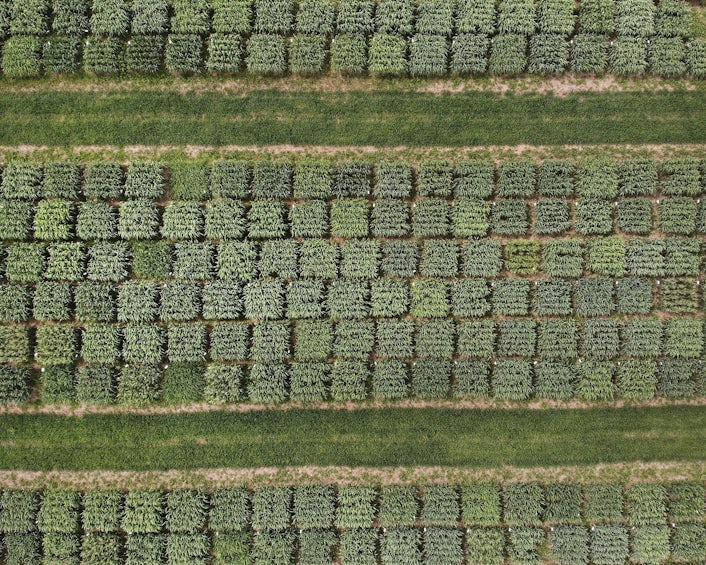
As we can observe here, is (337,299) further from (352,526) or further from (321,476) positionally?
(352,526)

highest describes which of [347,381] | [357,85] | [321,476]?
[357,85]

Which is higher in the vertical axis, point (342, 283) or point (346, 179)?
point (346, 179)

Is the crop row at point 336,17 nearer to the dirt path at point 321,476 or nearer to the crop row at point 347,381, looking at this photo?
the crop row at point 347,381

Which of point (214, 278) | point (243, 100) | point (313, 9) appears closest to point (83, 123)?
point (243, 100)

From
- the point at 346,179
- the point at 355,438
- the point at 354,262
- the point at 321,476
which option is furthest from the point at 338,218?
the point at 321,476

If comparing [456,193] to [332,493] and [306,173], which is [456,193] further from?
[332,493]

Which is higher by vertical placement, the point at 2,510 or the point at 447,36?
the point at 447,36

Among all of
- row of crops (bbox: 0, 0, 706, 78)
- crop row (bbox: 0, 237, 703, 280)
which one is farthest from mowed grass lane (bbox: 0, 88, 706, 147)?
crop row (bbox: 0, 237, 703, 280)

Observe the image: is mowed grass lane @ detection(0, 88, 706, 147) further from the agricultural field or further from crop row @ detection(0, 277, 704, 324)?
crop row @ detection(0, 277, 704, 324)
